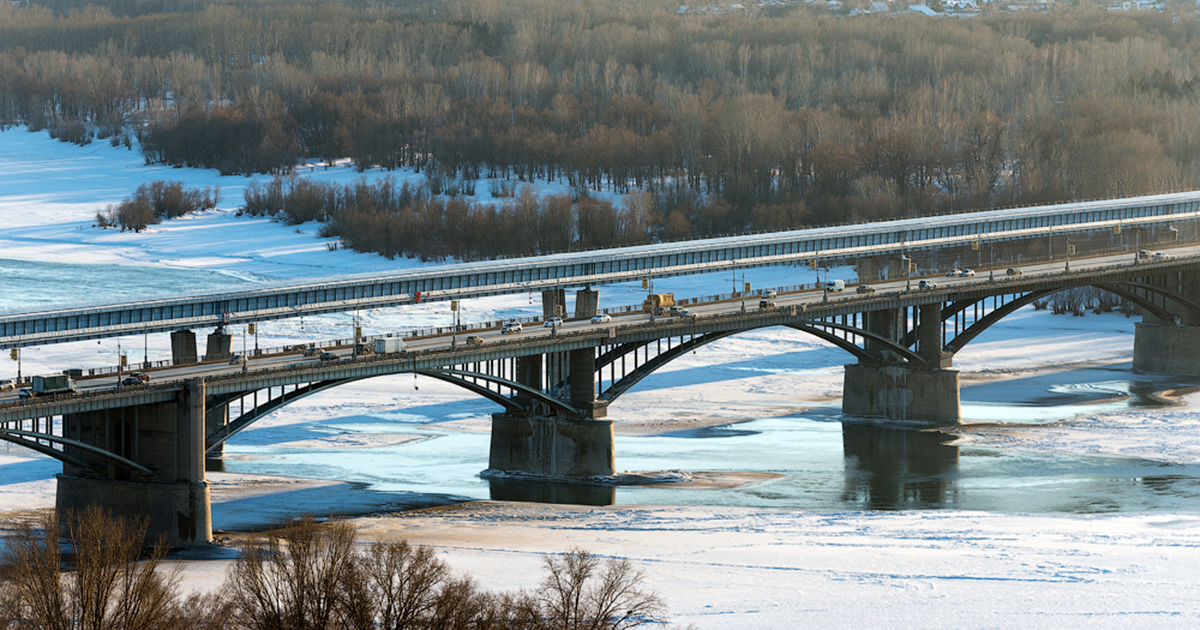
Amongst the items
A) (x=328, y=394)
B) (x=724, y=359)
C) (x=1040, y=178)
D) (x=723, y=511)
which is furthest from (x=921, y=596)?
(x=1040, y=178)

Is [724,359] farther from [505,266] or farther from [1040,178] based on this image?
[1040,178]

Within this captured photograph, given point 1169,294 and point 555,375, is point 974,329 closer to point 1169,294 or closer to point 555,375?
point 1169,294

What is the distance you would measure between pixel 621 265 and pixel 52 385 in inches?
1955

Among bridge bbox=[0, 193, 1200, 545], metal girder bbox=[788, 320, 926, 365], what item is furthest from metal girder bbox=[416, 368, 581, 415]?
metal girder bbox=[788, 320, 926, 365]

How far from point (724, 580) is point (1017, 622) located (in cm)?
1027

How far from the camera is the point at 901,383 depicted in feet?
342

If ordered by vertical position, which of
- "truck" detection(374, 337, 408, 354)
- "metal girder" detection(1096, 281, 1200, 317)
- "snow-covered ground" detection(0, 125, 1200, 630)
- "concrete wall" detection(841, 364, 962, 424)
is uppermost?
"metal girder" detection(1096, 281, 1200, 317)

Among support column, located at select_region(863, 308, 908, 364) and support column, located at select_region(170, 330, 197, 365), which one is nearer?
support column, located at select_region(170, 330, 197, 365)

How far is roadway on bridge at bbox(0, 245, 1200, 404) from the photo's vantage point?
7169cm

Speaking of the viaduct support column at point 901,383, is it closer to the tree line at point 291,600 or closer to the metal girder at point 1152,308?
the metal girder at point 1152,308

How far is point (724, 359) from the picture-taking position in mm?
120312

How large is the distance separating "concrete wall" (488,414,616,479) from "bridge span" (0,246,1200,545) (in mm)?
68

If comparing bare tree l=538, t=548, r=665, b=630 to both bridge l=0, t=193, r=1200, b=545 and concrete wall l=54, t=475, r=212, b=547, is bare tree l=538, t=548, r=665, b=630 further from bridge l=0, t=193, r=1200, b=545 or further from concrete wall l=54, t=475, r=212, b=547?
bridge l=0, t=193, r=1200, b=545

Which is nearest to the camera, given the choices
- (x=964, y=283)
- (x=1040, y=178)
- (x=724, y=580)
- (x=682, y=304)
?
(x=724, y=580)
